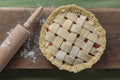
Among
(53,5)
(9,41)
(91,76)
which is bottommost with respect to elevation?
(91,76)

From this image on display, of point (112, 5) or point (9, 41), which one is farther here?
point (112, 5)

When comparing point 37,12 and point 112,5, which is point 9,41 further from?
point 112,5

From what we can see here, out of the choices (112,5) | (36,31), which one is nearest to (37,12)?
(36,31)
